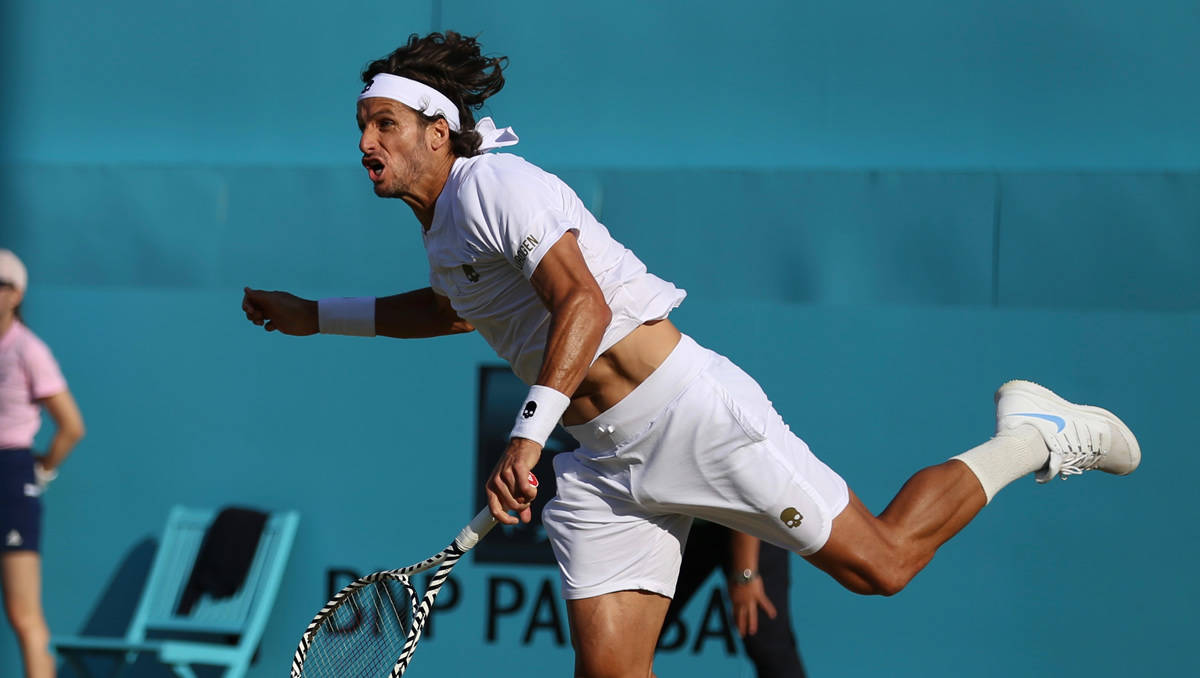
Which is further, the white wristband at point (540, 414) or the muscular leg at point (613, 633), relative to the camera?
the muscular leg at point (613, 633)

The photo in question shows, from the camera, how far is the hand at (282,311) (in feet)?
11.6

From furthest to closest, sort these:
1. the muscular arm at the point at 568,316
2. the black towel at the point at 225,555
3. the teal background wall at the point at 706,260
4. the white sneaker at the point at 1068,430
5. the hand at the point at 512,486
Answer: the black towel at the point at 225,555
the teal background wall at the point at 706,260
the white sneaker at the point at 1068,430
the muscular arm at the point at 568,316
the hand at the point at 512,486

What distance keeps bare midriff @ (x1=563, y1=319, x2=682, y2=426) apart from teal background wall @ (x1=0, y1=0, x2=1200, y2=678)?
2.25 meters

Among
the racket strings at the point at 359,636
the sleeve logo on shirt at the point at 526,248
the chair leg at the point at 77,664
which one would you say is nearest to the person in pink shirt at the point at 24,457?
the chair leg at the point at 77,664

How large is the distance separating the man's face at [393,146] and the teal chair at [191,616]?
9.16 ft

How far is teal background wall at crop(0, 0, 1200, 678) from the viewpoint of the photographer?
5164 millimetres

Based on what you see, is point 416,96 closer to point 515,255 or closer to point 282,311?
point 515,255

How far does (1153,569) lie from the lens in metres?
5.09

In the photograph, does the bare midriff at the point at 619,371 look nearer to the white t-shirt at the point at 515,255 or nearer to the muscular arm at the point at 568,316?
the white t-shirt at the point at 515,255

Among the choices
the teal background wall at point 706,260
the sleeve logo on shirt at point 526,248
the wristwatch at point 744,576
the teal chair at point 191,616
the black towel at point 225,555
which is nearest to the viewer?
the sleeve logo on shirt at point 526,248

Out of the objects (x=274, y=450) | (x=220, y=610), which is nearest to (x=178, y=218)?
(x=274, y=450)

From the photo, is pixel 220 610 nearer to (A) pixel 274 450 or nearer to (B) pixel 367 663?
(A) pixel 274 450

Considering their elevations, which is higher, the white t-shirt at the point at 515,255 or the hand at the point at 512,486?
the white t-shirt at the point at 515,255

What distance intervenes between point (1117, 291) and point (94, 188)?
4.04 meters
